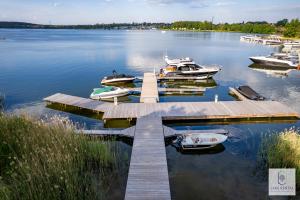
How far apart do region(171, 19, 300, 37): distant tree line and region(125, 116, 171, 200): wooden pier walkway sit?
85.0 metres

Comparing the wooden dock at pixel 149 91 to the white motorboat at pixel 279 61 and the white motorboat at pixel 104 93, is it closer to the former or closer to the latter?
the white motorboat at pixel 104 93

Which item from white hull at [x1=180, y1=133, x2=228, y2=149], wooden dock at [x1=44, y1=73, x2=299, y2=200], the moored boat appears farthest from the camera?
the moored boat

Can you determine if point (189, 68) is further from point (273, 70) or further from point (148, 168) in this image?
point (148, 168)

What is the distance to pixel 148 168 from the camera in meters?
8.25

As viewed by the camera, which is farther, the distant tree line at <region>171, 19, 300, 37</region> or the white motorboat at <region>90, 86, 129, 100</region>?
the distant tree line at <region>171, 19, 300, 37</region>

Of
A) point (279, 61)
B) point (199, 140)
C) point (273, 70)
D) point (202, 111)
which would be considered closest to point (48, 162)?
point (199, 140)

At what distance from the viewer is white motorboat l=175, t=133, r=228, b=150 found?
36.9ft

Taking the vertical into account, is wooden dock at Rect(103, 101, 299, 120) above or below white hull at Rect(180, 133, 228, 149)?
above

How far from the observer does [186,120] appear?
14805 millimetres

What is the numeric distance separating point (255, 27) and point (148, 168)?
134491mm

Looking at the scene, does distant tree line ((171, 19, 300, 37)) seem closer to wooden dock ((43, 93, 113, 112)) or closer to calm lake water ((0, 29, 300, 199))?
calm lake water ((0, 29, 300, 199))

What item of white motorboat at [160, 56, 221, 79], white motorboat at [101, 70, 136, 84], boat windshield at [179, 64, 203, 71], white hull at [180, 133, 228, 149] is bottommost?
white hull at [180, 133, 228, 149]

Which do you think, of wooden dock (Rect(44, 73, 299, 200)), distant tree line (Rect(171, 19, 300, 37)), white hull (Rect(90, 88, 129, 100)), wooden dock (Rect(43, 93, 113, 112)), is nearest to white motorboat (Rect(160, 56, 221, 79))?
wooden dock (Rect(44, 73, 299, 200))

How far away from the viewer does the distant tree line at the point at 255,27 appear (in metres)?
82.2
